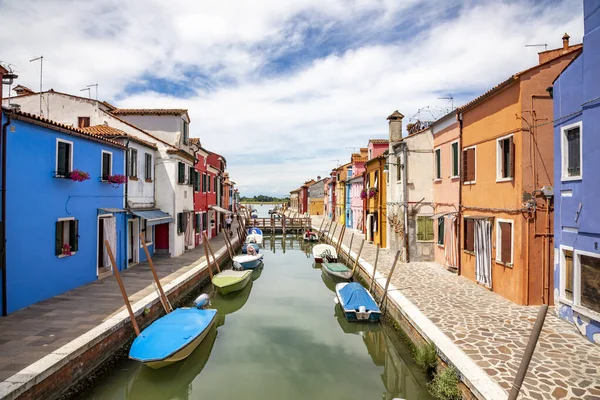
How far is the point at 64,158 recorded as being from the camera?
12.3 meters

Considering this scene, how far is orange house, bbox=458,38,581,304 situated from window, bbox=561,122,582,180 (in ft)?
4.65

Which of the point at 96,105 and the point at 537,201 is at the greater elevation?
the point at 96,105

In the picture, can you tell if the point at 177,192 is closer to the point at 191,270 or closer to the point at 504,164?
the point at 191,270

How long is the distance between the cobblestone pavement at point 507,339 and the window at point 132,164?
13168 millimetres

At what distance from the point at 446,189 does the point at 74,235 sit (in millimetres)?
15762

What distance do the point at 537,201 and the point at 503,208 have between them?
1134 millimetres

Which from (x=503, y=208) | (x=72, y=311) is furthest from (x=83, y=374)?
(x=503, y=208)

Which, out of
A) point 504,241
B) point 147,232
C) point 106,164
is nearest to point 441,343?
point 504,241

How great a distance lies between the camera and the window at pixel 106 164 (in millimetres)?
14892

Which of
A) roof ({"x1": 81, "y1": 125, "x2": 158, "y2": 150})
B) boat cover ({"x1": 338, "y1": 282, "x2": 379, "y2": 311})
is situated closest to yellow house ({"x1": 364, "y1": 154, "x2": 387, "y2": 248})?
boat cover ({"x1": 338, "y1": 282, "x2": 379, "y2": 311})

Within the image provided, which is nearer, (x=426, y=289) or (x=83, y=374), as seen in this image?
(x=83, y=374)

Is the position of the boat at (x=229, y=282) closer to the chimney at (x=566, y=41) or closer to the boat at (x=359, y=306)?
the boat at (x=359, y=306)

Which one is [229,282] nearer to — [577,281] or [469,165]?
[469,165]

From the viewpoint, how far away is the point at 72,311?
1021 cm
